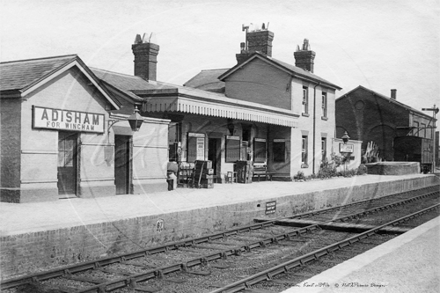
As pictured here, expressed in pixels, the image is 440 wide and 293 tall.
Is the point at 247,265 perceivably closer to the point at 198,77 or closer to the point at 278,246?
the point at 278,246

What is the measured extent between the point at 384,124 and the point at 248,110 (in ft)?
95.4

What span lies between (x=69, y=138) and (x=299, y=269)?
7.31 metres

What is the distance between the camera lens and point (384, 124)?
45.8 m

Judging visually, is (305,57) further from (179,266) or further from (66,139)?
(179,266)

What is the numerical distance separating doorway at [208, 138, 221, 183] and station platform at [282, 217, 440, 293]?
39.4ft

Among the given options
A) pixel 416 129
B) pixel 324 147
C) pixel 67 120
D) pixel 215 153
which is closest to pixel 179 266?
pixel 67 120

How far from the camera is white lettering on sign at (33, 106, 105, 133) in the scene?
12.4 metres

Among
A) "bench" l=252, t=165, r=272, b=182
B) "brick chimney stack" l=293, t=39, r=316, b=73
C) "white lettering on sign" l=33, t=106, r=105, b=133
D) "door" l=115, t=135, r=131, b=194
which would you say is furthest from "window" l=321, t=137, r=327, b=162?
"white lettering on sign" l=33, t=106, r=105, b=133

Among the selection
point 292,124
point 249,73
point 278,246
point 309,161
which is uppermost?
point 249,73

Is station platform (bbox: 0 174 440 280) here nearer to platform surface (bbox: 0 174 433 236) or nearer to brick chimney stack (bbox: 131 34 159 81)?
platform surface (bbox: 0 174 433 236)

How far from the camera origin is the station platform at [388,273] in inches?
238

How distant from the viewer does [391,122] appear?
45.4 m

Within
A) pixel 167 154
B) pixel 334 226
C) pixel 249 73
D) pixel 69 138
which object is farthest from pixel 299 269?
pixel 249 73

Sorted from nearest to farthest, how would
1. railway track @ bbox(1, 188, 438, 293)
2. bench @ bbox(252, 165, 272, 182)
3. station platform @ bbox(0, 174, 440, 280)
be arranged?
railway track @ bbox(1, 188, 438, 293) → station platform @ bbox(0, 174, 440, 280) → bench @ bbox(252, 165, 272, 182)
